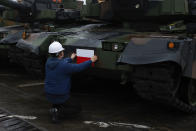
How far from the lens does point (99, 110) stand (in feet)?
17.6

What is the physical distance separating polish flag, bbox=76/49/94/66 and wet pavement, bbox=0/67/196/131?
943mm

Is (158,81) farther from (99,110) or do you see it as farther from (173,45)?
(99,110)

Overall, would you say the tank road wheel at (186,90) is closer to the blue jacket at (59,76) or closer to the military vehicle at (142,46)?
the military vehicle at (142,46)

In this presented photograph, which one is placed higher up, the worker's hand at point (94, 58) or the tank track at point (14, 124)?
the worker's hand at point (94, 58)

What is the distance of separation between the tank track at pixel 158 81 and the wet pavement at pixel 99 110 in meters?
0.58

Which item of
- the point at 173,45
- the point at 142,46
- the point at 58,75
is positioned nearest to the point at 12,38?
the point at 58,75

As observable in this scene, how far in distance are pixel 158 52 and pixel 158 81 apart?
407 millimetres

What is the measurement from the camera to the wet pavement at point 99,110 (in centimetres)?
455

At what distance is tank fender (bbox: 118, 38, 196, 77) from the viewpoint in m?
3.89

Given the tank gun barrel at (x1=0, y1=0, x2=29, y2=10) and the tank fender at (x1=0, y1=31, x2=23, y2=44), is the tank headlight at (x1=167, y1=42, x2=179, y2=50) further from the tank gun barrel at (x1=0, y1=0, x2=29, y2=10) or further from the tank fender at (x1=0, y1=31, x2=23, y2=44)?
the tank gun barrel at (x1=0, y1=0, x2=29, y2=10)

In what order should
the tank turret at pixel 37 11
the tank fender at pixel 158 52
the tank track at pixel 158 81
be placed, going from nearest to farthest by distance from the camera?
the tank fender at pixel 158 52 → the tank track at pixel 158 81 → the tank turret at pixel 37 11

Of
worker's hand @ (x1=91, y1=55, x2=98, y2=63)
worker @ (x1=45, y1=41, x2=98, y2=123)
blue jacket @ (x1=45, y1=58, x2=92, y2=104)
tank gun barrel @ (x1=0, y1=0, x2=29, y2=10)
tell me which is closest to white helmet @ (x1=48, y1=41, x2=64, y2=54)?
worker @ (x1=45, y1=41, x2=98, y2=123)

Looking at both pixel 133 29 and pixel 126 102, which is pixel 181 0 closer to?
pixel 133 29

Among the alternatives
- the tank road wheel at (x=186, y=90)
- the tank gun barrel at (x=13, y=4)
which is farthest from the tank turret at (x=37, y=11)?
the tank road wheel at (x=186, y=90)
